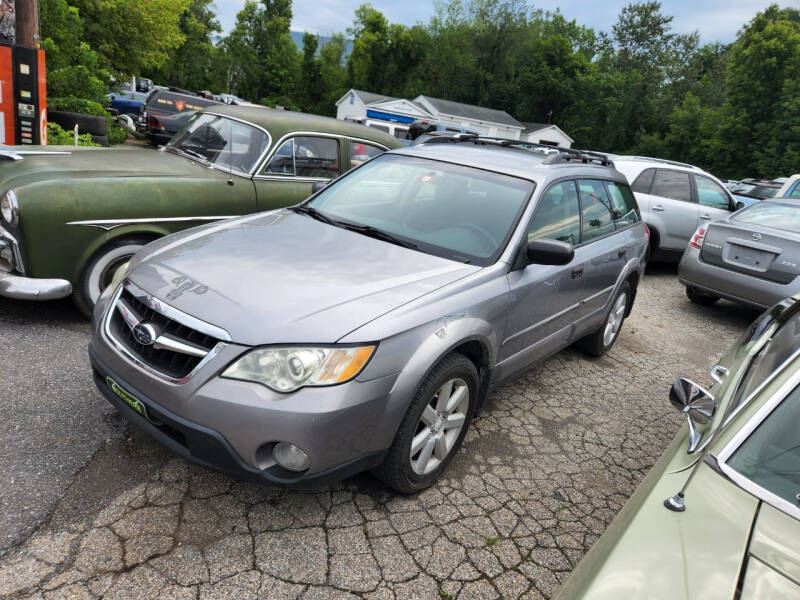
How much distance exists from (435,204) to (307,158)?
237 centimetres

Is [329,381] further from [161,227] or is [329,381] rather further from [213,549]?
[161,227]

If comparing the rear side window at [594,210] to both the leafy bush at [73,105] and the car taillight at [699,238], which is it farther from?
the leafy bush at [73,105]

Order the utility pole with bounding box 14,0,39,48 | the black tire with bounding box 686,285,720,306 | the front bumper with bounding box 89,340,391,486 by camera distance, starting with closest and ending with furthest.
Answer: the front bumper with bounding box 89,340,391,486 → the black tire with bounding box 686,285,720,306 → the utility pole with bounding box 14,0,39,48

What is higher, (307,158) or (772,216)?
(772,216)

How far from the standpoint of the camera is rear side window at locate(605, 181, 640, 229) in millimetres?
4809

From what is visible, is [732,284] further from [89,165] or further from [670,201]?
[89,165]

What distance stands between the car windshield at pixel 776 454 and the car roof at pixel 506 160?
2197 millimetres

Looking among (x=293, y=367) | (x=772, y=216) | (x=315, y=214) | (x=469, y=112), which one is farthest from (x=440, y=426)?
(x=469, y=112)

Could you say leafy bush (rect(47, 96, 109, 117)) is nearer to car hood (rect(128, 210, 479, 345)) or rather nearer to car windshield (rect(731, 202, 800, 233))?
car hood (rect(128, 210, 479, 345))

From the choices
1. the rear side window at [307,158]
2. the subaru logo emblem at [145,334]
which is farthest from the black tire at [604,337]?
the subaru logo emblem at [145,334]

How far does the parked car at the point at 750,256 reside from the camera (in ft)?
20.0

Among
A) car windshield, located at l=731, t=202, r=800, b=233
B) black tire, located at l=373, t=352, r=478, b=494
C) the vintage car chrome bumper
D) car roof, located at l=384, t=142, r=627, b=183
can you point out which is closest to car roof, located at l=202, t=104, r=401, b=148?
car roof, located at l=384, t=142, r=627, b=183

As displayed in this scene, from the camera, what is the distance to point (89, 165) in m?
4.60

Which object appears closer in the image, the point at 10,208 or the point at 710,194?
the point at 10,208
